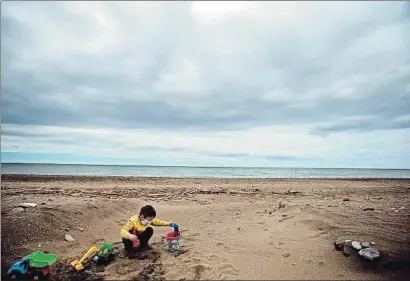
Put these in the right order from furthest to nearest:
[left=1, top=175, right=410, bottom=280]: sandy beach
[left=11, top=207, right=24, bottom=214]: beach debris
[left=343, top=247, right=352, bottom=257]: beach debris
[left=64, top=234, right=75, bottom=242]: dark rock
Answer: [left=11, top=207, right=24, bottom=214]: beach debris
[left=64, top=234, right=75, bottom=242]: dark rock
[left=343, top=247, right=352, bottom=257]: beach debris
[left=1, top=175, right=410, bottom=280]: sandy beach

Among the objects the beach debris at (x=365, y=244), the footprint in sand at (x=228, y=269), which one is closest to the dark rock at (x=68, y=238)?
the footprint in sand at (x=228, y=269)

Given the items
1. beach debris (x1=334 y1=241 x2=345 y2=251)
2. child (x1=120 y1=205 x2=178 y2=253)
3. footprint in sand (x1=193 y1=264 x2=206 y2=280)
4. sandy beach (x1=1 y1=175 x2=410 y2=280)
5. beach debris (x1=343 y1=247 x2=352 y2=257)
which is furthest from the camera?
child (x1=120 y1=205 x2=178 y2=253)

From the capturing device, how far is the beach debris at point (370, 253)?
5695 millimetres

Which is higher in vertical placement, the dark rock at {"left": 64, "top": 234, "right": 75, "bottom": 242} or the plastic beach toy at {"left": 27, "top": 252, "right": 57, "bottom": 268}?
the plastic beach toy at {"left": 27, "top": 252, "right": 57, "bottom": 268}

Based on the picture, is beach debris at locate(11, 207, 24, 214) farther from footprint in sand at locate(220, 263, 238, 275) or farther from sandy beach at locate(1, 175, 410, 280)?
footprint in sand at locate(220, 263, 238, 275)

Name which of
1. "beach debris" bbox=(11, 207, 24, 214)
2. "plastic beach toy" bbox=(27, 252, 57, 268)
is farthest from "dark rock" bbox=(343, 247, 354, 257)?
"beach debris" bbox=(11, 207, 24, 214)

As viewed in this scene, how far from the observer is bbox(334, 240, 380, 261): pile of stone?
5.73 meters

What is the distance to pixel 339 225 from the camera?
7.32 meters

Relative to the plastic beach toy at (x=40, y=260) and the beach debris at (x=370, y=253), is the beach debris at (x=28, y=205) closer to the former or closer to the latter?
the plastic beach toy at (x=40, y=260)

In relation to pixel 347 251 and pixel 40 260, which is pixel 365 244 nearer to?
pixel 347 251

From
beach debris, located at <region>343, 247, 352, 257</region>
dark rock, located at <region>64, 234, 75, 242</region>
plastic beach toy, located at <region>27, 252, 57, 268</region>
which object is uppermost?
beach debris, located at <region>343, 247, 352, 257</region>

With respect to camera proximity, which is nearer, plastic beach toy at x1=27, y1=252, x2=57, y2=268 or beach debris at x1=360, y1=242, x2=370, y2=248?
plastic beach toy at x1=27, y1=252, x2=57, y2=268

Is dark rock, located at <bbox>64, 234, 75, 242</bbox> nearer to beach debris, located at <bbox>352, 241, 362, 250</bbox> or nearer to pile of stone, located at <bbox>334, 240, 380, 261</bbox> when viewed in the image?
pile of stone, located at <bbox>334, 240, 380, 261</bbox>

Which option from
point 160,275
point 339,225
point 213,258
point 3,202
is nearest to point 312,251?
point 339,225
